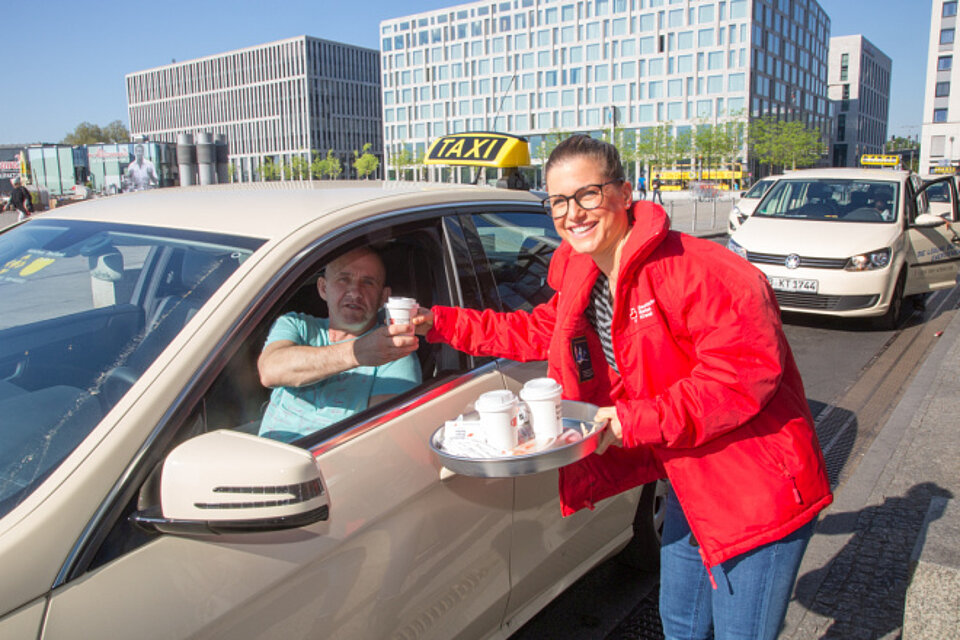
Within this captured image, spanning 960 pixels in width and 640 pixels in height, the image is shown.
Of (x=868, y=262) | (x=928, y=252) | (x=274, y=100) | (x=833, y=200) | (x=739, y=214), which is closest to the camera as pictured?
(x=868, y=262)

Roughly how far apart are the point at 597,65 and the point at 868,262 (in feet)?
279

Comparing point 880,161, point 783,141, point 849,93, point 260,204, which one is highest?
point 849,93

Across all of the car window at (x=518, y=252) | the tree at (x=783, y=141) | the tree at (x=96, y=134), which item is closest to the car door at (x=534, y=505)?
the car window at (x=518, y=252)

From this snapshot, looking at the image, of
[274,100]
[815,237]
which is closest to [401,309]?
[815,237]

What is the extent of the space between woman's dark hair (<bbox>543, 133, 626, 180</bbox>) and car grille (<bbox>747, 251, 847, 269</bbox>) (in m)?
7.32

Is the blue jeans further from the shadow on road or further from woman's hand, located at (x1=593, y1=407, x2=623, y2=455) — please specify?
the shadow on road

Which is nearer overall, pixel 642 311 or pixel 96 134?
pixel 642 311

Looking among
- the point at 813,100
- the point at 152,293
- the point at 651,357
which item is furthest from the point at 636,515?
the point at 813,100

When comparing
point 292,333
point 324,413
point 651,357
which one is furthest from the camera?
point 292,333

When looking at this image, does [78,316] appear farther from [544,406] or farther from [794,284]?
A: [794,284]

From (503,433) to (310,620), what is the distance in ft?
1.89

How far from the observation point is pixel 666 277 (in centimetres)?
167

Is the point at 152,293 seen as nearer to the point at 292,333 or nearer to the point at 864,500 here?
the point at 292,333

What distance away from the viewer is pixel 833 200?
947cm
